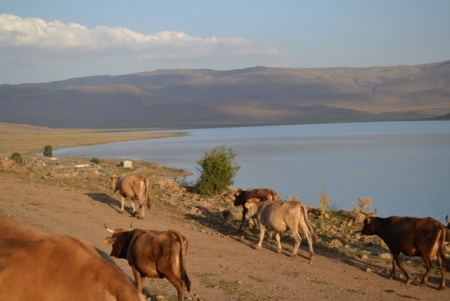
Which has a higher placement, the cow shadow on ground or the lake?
the cow shadow on ground

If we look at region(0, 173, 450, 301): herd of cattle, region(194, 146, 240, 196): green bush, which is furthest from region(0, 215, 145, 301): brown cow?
region(194, 146, 240, 196): green bush

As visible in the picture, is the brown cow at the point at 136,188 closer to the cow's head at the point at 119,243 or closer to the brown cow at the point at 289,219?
the brown cow at the point at 289,219

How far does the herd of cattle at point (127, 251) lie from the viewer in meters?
3.73

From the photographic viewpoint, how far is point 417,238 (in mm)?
11109

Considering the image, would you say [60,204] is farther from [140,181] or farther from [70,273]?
[70,273]

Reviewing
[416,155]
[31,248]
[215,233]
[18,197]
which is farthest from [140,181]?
[416,155]

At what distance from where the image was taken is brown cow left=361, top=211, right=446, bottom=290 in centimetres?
1090

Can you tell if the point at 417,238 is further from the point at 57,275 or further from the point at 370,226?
the point at 57,275

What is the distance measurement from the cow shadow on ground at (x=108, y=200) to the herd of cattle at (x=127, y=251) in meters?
0.61

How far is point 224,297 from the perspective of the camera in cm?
947

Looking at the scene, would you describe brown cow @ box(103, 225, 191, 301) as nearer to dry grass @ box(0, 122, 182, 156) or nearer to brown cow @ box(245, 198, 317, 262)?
brown cow @ box(245, 198, 317, 262)

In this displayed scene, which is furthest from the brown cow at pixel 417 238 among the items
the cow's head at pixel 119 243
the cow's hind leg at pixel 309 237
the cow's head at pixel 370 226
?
the cow's head at pixel 119 243

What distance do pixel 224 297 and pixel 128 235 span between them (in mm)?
1773

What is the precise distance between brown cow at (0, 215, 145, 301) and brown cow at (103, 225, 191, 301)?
177 inches
